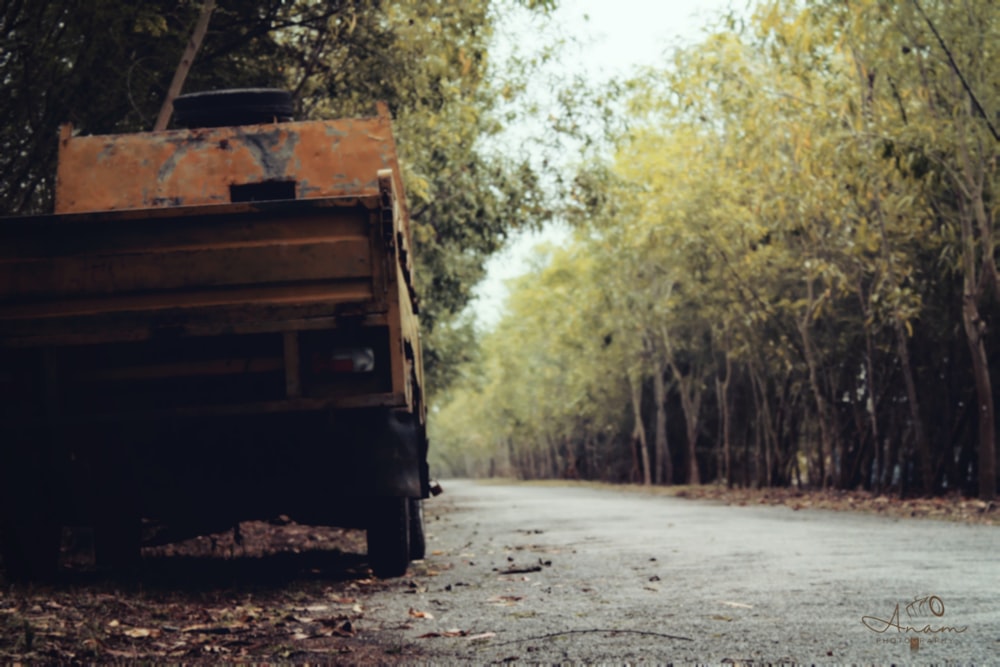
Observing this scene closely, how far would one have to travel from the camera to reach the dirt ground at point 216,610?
5.59m

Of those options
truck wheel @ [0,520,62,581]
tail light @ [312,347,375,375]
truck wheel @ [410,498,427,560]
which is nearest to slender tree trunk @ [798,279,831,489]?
truck wheel @ [410,498,427,560]

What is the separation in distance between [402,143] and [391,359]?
10798 millimetres

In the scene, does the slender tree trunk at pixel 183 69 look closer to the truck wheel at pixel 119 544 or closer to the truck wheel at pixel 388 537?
the truck wheel at pixel 119 544

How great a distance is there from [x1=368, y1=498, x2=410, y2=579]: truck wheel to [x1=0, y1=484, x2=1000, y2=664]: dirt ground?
15cm

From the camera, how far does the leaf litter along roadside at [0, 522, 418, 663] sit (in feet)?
18.3

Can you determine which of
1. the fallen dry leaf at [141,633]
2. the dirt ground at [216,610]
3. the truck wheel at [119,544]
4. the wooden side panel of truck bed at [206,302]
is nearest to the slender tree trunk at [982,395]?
the dirt ground at [216,610]

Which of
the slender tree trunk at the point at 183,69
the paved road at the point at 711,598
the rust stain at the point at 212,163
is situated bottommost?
the paved road at the point at 711,598

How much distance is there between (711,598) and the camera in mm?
7301

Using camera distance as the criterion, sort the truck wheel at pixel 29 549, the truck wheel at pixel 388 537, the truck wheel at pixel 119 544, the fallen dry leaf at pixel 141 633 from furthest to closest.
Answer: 1. the truck wheel at pixel 388 537
2. the truck wheel at pixel 29 549
3. the truck wheel at pixel 119 544
4. the fallen dry leaf at pixel 141 633

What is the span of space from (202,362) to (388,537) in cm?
216

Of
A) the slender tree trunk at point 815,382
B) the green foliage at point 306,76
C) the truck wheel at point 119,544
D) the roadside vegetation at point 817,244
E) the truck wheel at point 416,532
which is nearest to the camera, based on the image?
the truck wheel at point 119,544

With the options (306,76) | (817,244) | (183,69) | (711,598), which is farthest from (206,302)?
(817,244)

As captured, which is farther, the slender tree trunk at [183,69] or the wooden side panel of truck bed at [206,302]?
the slender tree trunk at [183,69]

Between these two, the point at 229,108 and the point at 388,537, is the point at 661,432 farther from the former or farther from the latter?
the point at 388,537
